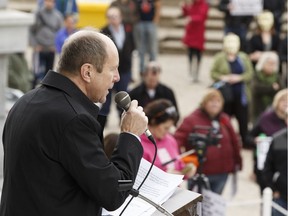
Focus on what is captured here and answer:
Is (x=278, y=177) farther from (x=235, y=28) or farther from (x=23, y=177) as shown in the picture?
(x=235, y=28)

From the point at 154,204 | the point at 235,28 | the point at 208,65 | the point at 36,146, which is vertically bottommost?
the point at 208,65

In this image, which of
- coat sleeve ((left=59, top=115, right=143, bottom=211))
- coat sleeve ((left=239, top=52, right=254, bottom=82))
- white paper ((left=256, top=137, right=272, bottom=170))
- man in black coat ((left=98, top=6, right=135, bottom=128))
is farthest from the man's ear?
man in black coat ((left=98, top=6, right=135, bottom=128))

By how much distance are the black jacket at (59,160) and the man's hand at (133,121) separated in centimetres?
12

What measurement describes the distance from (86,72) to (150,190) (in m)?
0.75

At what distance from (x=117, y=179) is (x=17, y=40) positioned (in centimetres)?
317

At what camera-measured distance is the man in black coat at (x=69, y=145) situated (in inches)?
135

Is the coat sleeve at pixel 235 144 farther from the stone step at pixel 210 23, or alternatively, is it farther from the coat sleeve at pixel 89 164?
the stone step at pixel 210 23

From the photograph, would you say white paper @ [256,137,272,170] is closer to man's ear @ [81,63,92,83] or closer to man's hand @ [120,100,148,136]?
man's hand @ [120,100,148,136]

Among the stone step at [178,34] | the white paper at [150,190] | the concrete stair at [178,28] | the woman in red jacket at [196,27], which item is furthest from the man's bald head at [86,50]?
the stone step at [178,34]

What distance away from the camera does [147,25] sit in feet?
53.3

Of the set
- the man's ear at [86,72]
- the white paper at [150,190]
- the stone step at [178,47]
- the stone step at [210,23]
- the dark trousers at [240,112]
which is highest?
the man's ear at [86,72]

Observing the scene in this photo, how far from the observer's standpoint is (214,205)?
6.82m

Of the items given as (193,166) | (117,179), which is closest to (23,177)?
(117,179)

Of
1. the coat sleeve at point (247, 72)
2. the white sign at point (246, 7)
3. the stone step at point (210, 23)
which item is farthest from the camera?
the stone step at point (210, 23)
